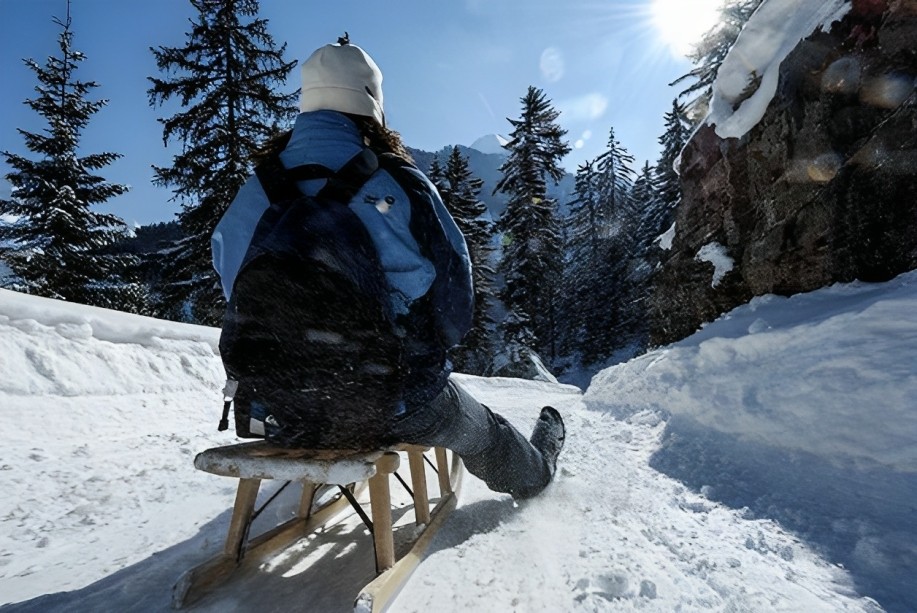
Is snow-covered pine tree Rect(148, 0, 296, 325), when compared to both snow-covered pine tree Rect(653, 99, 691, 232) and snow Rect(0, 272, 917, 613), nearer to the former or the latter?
snow Rect(0, 272, 917, 613)

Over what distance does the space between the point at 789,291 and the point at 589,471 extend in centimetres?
458

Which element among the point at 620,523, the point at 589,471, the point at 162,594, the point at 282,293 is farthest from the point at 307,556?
the point at 589,471

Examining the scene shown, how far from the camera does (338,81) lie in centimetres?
185

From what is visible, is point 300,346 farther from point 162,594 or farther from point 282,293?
point 162,594

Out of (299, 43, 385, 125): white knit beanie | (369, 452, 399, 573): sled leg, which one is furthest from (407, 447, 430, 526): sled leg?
(299, 43, 385, 125): white knit beanie

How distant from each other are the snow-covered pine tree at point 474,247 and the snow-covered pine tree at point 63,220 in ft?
42.2

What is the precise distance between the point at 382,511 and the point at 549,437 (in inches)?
70.6

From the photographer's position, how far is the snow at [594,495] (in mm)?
1669

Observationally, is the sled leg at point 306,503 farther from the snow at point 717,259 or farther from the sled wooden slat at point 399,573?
the snow at point 717,259

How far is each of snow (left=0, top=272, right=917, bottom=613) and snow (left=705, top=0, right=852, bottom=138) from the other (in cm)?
407

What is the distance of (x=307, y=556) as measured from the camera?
2014mm

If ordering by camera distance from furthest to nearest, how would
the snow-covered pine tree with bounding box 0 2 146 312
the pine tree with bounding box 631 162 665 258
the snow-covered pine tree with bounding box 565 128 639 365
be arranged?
the snow-covered pine tree with bounding box 565 128 639 365, the pine tree with bounding box 631 162 665 258, the snow-covered pine tree with bounding box 0 2 146 312

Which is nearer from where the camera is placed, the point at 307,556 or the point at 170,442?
the point at 307,556

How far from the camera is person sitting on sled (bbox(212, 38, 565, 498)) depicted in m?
1.61
